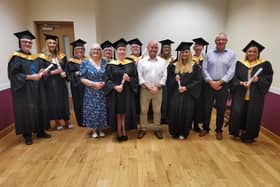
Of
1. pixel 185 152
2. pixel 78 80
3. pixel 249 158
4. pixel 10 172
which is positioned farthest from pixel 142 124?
pixel 10 172

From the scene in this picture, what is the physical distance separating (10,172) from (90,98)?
4.51 ft

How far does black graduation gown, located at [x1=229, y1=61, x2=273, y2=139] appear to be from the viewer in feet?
9.68

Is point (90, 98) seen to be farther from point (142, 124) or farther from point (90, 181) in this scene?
point (90, 181)

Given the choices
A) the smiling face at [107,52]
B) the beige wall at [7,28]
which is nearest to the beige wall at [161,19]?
the beige wall at [7,28]

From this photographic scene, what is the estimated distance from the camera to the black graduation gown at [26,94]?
113 inches

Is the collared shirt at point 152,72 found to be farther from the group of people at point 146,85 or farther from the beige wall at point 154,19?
the beige wall at point 154,19

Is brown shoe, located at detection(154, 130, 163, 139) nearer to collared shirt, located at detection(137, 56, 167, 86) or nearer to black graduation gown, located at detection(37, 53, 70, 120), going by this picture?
collared shirt, located at detection(137, 56, 167, 86)

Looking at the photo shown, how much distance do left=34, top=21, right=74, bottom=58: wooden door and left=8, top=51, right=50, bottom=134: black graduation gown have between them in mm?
2029

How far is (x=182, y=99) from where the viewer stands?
3.16 metres

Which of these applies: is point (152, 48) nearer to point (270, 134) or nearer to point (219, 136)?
point (219, 136)

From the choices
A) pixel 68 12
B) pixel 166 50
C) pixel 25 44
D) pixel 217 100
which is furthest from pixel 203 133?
pixel 68 12

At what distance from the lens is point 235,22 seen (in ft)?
15.7

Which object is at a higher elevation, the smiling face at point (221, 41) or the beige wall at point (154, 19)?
the beige wall at point (154, 19)

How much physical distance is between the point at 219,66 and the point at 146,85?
1.17 metres
